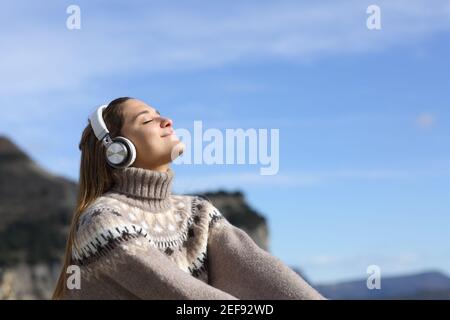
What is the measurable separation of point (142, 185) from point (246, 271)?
690 millimetres

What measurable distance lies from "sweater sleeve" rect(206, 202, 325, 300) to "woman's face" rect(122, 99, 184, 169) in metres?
0.50

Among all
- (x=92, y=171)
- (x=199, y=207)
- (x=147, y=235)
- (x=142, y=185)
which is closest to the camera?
(x=147, y=235)

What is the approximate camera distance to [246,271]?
445 centimetres

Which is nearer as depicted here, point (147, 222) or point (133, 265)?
point (133, 265)

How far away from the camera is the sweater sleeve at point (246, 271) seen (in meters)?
4.31

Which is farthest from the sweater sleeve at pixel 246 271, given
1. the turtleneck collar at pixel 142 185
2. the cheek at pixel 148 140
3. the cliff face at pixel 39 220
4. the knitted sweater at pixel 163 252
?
the cliff face at pixel 39 220

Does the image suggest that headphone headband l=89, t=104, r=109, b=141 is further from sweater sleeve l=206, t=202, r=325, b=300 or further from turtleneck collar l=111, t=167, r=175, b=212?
sweater sleeve l=206, t=202, r=325, b=300

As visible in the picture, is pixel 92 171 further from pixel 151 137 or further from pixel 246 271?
pixel 246 271

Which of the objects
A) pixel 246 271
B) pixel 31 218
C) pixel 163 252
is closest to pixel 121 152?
pixel 163 252

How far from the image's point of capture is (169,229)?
14.2 feet

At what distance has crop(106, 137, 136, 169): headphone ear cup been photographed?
4176 mm

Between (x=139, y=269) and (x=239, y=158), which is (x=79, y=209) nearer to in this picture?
(x=139, y=269)
